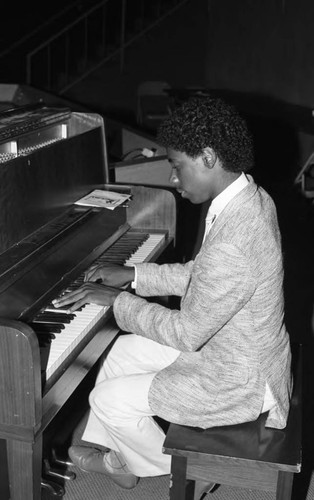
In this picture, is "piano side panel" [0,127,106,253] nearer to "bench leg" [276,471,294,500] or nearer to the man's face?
the man's face

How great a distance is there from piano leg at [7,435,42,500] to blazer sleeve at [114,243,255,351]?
0.44m

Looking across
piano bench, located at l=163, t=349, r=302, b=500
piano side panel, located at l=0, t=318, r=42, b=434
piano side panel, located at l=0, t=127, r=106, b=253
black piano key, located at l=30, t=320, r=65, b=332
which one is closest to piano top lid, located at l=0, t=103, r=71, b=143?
piano side panel, located at l=0, t=127, r=106, b=253

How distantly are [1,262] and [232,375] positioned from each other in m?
0.77

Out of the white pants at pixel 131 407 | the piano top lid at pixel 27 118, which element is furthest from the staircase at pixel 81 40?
the white pants at pixel 131 407

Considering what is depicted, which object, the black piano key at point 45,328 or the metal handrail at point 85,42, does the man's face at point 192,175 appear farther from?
the metal handrail at point 85,42

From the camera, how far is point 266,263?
1896 mm

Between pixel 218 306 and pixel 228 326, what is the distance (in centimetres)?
13

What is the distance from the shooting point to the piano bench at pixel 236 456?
1900mm

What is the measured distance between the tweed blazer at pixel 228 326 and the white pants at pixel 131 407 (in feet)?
0.36

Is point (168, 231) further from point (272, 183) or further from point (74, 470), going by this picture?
point (272, 183)

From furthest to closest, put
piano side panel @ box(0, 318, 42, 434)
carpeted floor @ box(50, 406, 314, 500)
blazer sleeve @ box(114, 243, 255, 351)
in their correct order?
carpeted floor @ box(50, 406, 314, 500) < blazer sleeve @ box(114, 243, 255, 351) < piano side panel @ box(0, 318, 42, 434)

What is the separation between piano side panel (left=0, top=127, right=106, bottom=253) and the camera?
7.52ft

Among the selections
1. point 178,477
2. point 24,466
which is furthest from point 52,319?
point 178,477

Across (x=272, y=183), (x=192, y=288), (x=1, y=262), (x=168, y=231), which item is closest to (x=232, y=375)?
(x=192, y=288)
